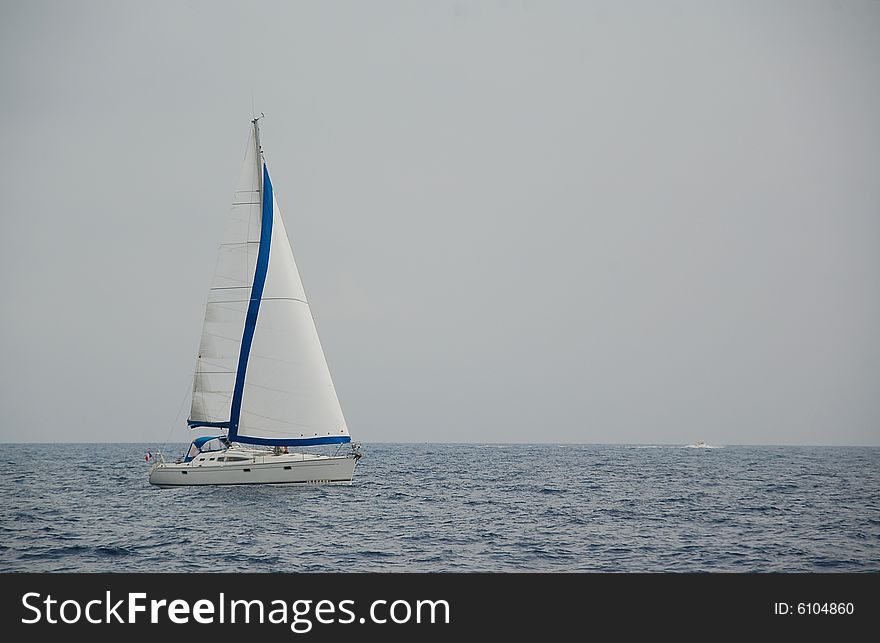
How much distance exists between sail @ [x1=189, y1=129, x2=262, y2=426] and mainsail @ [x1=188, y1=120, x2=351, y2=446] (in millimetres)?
55

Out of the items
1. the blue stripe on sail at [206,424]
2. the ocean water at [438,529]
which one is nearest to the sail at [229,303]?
the blue stripe on sail at [206,424]

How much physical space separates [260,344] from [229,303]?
3038mm

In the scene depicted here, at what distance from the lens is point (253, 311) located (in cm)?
4425

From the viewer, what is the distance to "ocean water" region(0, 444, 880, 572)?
24812 millimetres

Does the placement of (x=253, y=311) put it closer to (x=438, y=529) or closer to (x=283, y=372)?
(x=283, y=372)

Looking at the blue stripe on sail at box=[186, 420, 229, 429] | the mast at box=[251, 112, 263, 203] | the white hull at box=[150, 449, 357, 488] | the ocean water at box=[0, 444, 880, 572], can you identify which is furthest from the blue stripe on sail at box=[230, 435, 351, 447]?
the mast at box=[251, 112, 263, 203]

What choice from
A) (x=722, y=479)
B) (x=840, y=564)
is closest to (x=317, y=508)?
(x=840, y=564)

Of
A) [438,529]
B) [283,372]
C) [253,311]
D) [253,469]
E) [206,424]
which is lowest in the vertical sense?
[438,529]

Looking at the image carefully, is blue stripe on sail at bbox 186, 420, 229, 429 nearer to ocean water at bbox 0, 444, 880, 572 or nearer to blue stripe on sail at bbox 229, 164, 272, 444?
blue stripe on sail at bbox 229, 164, 272, 444

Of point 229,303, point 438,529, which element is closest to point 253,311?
point 229,303

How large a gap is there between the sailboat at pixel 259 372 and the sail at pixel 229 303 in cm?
5
